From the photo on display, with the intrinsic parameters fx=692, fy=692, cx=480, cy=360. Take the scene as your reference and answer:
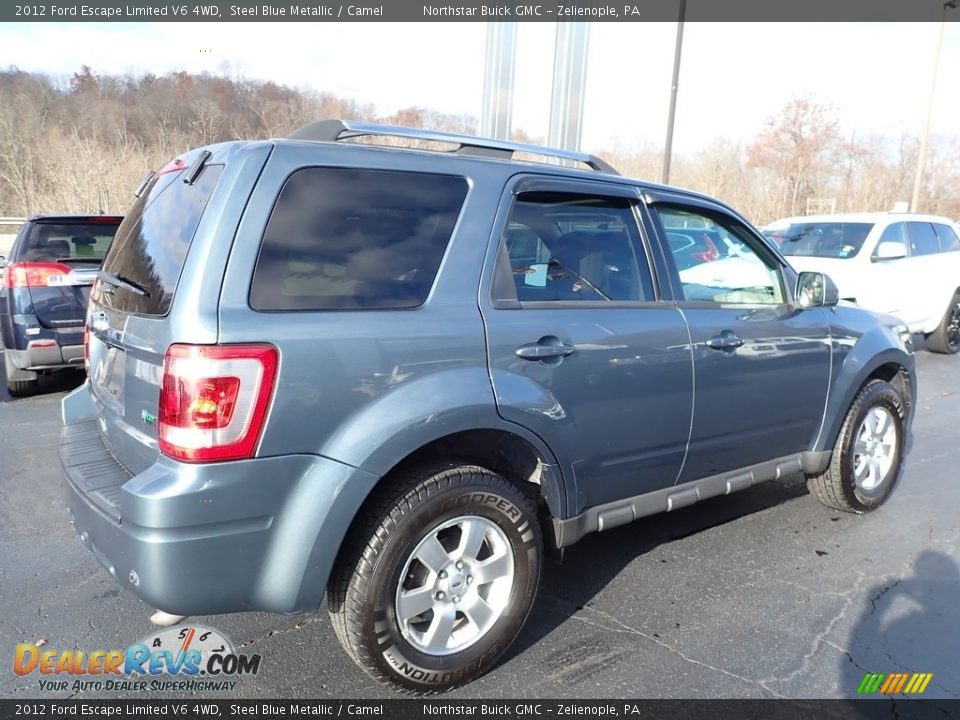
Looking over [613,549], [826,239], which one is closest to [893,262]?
[826,239]

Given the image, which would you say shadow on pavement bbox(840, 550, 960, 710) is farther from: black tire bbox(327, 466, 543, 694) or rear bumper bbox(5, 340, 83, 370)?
rear bumper bbox(5, 340, 83, 370)

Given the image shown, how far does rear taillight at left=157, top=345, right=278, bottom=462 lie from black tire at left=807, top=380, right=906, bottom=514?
3.43 metres

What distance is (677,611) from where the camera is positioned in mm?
3125

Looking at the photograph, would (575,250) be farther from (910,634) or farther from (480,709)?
(910,634)

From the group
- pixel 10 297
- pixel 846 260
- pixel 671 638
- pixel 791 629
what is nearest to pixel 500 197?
pixel 671 638

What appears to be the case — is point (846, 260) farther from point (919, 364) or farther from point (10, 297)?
point (10, 297)

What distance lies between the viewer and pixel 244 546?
2.13 metres

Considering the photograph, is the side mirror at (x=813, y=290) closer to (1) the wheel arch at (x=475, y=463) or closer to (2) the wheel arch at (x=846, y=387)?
(2) the wheel arch at (x=846, y=387)

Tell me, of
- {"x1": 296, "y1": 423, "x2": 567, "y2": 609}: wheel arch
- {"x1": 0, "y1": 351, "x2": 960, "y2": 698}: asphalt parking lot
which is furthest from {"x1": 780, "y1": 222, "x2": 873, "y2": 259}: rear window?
{"x1": 296, "y1": 423, "x2": 567, "y2": 609}: wheel arch

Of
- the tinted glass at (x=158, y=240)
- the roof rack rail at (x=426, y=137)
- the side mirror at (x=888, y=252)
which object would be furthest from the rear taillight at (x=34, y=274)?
the side mirror at (x=888, y=252)

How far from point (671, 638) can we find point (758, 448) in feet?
3.94

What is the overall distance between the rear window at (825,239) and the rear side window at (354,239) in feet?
27.3

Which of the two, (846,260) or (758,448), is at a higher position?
(846,260)

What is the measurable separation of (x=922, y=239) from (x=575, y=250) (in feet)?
29.5
